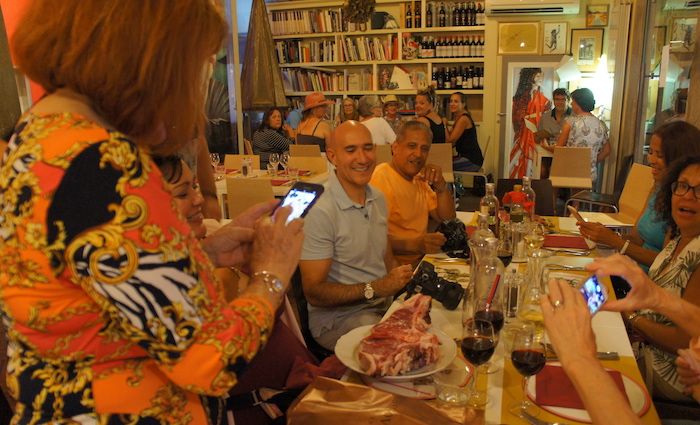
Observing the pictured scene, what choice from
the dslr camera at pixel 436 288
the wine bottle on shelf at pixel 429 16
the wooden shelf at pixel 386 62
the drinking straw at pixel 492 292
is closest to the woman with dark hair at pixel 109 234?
the drinking straw at pixel 492 292

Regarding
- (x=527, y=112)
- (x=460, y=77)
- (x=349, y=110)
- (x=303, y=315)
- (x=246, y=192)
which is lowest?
(x=303, y=315)

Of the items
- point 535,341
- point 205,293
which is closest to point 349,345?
point 535,341

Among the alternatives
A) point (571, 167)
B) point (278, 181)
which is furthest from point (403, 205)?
point (571, 167)

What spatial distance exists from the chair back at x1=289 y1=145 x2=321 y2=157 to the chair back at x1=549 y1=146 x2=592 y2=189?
2.56 metres

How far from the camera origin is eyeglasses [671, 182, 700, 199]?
2.19 m

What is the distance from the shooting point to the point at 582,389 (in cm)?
117

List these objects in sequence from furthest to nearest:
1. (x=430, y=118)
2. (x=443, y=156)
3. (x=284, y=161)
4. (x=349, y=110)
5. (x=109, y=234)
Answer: (x=349, y=110) < (x=430, y=118) < (x=443, y=156) < (x=284, y=161) < (x=109, y=234)

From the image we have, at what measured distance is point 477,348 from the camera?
1.40 m

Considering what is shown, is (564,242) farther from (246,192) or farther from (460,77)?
(460,77)

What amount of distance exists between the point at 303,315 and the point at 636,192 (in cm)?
308

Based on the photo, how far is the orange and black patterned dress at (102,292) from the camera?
0.83m

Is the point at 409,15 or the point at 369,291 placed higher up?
the point at 409,15

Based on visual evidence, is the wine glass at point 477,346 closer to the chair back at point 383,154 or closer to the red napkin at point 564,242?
the red napkin at point 564,242

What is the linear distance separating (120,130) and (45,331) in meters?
0.34
